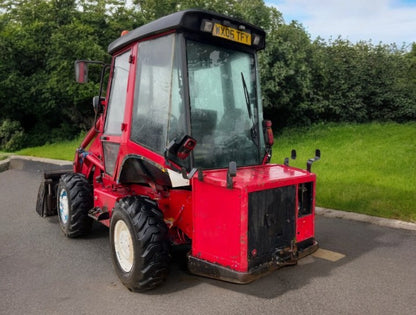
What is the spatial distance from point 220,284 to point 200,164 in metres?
1.17

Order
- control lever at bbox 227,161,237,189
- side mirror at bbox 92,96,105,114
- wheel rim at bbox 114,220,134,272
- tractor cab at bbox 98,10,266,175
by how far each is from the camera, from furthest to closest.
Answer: side mirror at bbox 92,96,105,114, wheel rim at bbox 114,220,134,272, tractor cab at bbox 98,10,266,175, control lever at bbox 227,161,237,189

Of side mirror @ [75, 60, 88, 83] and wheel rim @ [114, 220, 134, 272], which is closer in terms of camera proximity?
wheel rim @ [114, 220, 134, 272]

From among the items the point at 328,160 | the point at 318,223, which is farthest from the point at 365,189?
the point at 328,160

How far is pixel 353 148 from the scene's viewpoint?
11.6 m

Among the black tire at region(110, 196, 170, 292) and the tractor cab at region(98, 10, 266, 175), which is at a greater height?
the tractor cab at region(98, 10, 266, 175)

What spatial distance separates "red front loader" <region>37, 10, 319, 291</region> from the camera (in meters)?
3.46

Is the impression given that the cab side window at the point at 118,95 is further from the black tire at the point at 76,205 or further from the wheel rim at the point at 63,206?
the wheel rim at the point at 63,206

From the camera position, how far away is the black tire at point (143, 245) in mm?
3615

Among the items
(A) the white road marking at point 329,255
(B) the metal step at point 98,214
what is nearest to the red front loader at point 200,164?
(B) the metal step at point 98,214

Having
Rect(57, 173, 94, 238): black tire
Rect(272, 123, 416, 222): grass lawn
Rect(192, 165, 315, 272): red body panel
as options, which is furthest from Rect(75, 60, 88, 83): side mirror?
Rect(272, 123, 416, 222): grass lawn

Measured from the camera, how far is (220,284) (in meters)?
3.90

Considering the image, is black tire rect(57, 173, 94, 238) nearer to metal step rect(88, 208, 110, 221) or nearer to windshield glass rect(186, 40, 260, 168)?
metal step rect(88, 208, 110, 221)

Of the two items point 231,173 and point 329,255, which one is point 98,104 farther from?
point 329,255

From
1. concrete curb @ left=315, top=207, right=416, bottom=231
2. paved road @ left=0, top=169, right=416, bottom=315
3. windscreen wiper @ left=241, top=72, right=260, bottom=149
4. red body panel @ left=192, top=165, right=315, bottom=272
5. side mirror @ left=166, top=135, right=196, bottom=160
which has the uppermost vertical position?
windscreen wiper @ left=241, top=72, right=260, bottom=149
